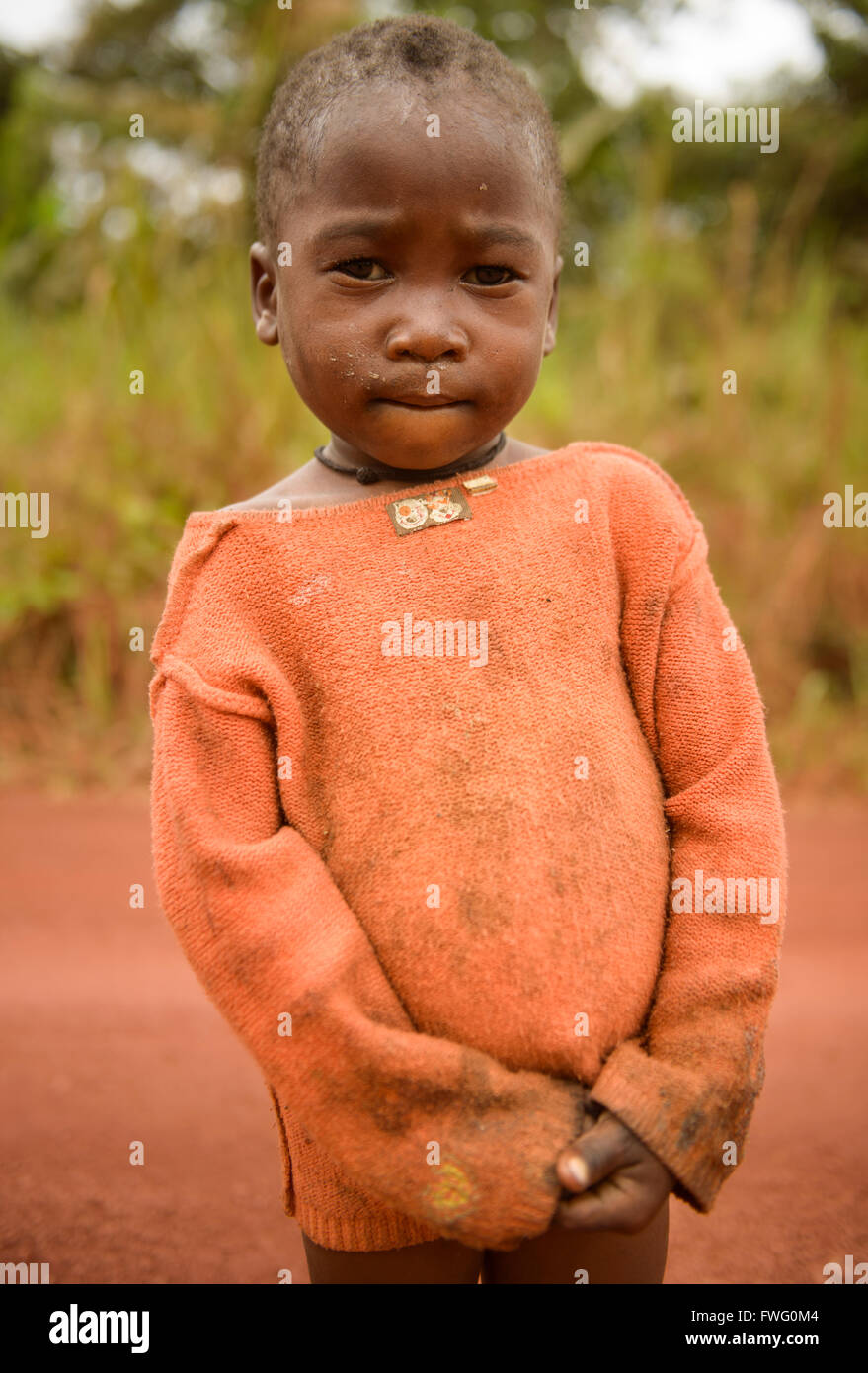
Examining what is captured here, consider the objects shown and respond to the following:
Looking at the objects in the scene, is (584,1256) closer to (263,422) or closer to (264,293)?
(264,293)

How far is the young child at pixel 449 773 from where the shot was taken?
1315 mm

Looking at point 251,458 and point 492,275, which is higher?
point 251,458

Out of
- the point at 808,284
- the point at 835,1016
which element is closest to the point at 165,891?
the point at 835,1016

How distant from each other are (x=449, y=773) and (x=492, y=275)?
0.61 m

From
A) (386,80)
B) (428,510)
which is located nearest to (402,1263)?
(428,510)

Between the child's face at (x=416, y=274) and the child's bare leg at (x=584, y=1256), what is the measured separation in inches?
39.6

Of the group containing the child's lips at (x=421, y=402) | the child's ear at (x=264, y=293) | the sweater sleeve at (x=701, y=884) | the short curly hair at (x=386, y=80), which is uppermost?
the short curly hair at (x=386, y=80)

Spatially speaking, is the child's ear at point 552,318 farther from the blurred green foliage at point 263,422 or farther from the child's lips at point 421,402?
the blurred green foliage at point 263,422

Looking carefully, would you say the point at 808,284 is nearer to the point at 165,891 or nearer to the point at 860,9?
the point at 860,9

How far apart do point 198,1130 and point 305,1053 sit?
1.33 m

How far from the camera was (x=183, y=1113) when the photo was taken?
8.28 feet

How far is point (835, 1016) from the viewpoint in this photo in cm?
291

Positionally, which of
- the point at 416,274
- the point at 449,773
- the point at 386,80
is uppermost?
the point at 386,80

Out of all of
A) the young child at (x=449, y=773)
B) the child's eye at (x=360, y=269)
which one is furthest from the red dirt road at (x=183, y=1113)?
the child's eye at (x=360, y=269)
